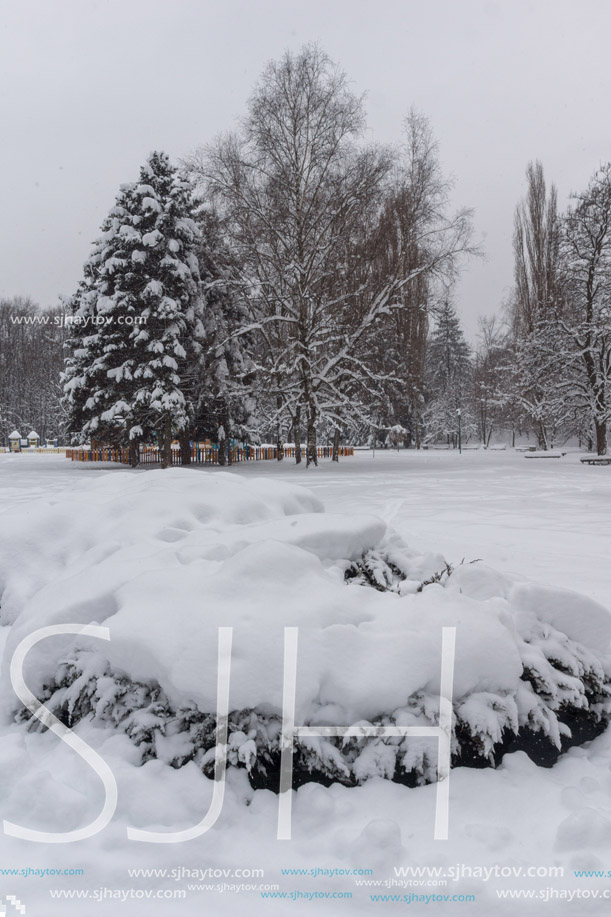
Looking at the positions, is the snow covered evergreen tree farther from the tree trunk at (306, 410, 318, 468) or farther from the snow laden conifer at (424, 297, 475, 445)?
the snow laden conifer at (424, 297, 475, 445)

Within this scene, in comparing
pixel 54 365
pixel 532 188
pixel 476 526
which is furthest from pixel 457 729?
pixel 54 365

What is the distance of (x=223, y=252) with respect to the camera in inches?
771

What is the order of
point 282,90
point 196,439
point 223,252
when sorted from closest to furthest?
1. point 282,90
2. point 223,252
3. point 196,439

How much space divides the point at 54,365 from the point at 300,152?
3311 cm

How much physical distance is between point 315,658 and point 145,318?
56.8 ft

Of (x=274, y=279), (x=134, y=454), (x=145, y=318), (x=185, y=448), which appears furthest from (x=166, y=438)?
(x=274, y=279)

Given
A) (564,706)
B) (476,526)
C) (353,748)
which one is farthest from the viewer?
(476,526)

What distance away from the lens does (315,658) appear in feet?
7.56

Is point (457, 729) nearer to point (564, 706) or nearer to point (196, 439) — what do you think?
point (564, 706)

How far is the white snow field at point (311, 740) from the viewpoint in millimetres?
1853

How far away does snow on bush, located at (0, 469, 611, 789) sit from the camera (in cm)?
225

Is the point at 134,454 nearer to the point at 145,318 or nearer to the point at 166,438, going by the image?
the point at 166,438

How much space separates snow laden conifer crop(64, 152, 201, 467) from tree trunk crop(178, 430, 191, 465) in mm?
1660

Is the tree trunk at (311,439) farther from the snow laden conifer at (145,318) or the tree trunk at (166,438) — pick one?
the tree trunk at (166,438)
